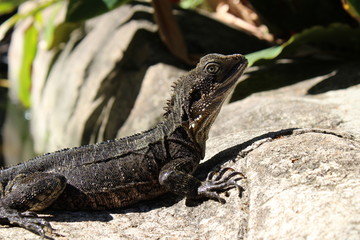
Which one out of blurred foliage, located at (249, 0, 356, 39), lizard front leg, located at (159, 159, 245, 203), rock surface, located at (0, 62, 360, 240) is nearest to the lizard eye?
rock surface, located at (0, 62, 360, 240)

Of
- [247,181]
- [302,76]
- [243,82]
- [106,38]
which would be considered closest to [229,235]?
[247,181]

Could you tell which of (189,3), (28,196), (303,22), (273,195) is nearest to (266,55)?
(303,22)

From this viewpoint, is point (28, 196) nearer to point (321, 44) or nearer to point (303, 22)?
point (321, 44)

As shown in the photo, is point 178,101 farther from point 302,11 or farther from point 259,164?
point 302,11

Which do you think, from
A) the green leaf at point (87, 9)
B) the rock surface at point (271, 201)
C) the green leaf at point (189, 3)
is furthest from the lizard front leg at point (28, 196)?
the green leaf at point (189, 3)

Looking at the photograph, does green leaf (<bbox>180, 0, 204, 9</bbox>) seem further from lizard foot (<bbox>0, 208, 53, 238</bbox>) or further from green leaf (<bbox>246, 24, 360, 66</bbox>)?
lizard foot (<bbox>0, 208, 53, 238</bbox>)

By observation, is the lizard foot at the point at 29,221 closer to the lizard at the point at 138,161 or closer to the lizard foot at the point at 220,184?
the lizard at the point at 138,161
